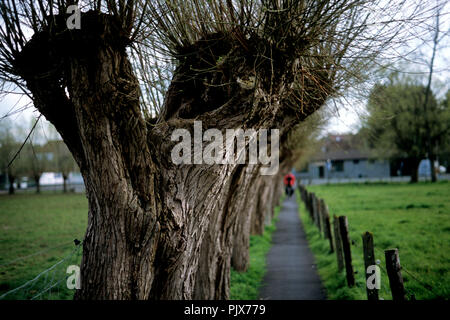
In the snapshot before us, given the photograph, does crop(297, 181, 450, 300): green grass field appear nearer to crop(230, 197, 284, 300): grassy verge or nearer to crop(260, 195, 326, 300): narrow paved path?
crop(260, 195, 326, 300): narrow paved path

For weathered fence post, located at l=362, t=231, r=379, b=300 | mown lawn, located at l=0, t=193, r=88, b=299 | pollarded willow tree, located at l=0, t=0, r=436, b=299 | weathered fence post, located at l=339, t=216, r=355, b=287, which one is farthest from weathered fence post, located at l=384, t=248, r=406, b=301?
mown lawn, located at l=0, t=193, r=88, b=299

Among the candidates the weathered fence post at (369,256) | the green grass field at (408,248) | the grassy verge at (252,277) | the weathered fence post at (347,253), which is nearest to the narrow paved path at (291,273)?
the grassy verge at (252,277)

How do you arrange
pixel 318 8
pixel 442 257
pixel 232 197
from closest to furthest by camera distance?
pixel 318 8, pixel 232 197, pixel 442 257

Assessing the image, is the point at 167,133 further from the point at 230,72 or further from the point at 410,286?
the point at 410,286

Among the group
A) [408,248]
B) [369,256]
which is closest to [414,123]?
[408,248]

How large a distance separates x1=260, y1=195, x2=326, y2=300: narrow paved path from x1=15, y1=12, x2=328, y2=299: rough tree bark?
11.8 feet

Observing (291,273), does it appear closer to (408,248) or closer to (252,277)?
(252,277)

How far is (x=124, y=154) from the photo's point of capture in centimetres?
360

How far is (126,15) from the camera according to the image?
12.3ft

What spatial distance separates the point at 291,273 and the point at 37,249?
695 centimetres

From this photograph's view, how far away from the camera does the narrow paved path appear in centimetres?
713

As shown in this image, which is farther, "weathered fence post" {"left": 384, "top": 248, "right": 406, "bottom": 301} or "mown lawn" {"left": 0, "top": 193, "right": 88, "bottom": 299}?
"mown lawn" {"left": 0, "top": 193, "right": 88, "bottom": 299}

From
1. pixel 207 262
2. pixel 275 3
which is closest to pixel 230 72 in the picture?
pixel 275 3

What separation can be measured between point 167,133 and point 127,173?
62 centimetres
